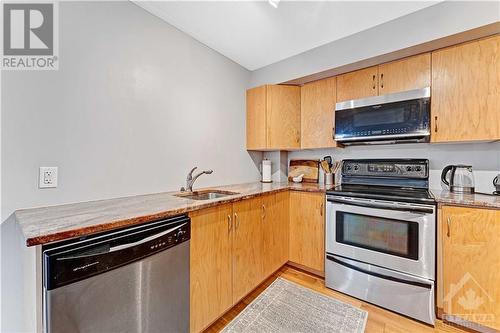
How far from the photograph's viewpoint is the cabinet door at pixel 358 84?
6.95 feet

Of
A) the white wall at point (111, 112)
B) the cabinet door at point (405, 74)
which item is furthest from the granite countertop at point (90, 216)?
the cabinet door at point (405, 74)

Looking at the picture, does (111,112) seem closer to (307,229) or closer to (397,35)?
(307,229)

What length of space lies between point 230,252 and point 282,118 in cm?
163

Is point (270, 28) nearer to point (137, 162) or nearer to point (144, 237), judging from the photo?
point (137, 162)

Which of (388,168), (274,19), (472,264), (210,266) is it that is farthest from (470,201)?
(274,19)

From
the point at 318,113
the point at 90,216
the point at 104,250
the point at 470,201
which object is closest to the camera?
the point at 104,250

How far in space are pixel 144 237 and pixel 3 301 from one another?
2.82ft

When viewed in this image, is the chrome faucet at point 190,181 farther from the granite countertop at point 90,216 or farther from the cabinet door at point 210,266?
the cabinet door at point 210,266

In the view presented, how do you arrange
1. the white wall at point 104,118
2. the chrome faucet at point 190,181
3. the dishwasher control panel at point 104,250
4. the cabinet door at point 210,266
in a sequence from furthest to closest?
1. the chrome faucet at point 190,181
2. the cabinet door at point 210,266
3. the white wall at point 104,118
4. the dishwasher control panel at point 104,250

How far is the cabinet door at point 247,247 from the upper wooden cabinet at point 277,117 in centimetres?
91

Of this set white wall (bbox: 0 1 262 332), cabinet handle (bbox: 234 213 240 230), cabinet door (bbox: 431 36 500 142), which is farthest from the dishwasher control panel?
cabinet door (bbox: 431 36 500 142)

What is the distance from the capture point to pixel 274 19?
184 cm

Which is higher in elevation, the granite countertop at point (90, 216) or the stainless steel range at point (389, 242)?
the granite countertop at point (90, 216)

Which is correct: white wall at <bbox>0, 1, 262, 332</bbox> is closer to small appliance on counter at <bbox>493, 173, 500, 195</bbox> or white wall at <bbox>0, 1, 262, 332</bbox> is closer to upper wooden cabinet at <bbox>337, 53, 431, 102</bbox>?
upper wooden cabinet at <bbox>337, 53, 431, 102</bbox>
